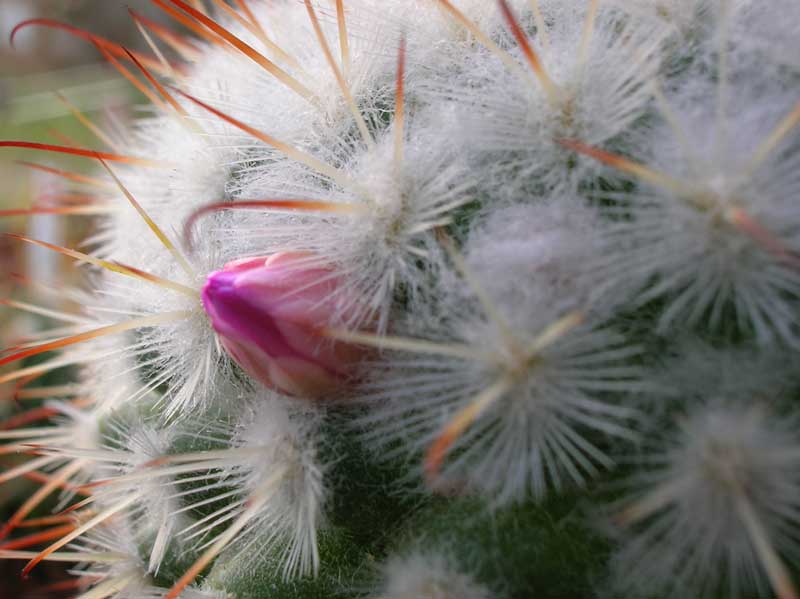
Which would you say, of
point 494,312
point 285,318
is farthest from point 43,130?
point 494,312

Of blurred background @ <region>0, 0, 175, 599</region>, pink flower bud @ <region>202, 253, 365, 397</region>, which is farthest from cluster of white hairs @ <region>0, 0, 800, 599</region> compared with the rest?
blurred background @ <region>0, 0, 175, 599</region>

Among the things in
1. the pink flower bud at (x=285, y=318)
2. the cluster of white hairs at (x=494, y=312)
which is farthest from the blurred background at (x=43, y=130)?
the pink flower bud at (x=285, y=318)

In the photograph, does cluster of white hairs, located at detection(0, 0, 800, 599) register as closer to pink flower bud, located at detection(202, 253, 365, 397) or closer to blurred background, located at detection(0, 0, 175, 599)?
pink flower bud, located at detection(202, 253, 365, 397)

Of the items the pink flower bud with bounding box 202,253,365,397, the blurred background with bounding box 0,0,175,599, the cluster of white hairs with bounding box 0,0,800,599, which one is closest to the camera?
the cluster of white hairs with bounding box 0,0,800,599

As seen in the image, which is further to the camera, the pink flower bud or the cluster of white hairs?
the pink flower bud

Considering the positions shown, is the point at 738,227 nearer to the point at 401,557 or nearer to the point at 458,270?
the point at 458,270

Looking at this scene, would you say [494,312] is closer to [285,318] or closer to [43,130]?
[285,318]

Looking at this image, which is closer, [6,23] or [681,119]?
A: [681,119]

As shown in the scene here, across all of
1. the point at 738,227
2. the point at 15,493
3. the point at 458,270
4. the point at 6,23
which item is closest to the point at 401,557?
the point at 458,270
